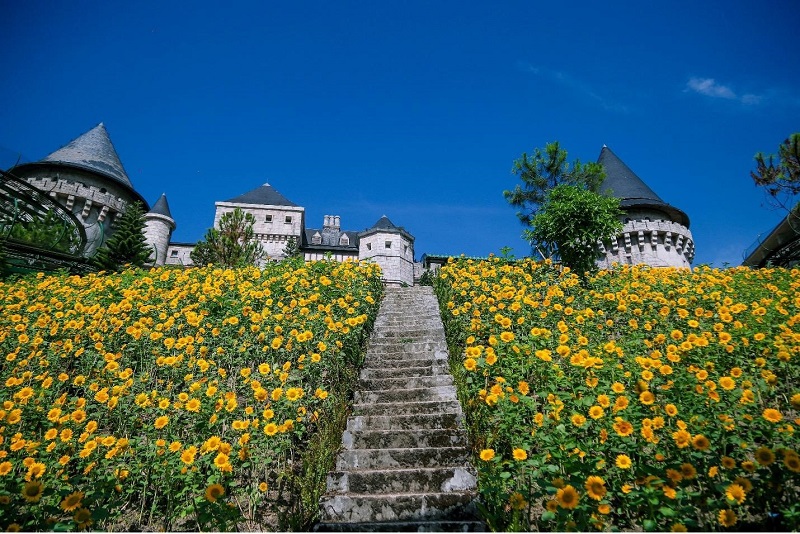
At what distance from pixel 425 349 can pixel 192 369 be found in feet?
11.1

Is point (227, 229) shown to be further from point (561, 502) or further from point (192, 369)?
point (561, 502)

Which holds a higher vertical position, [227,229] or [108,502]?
[227,229]

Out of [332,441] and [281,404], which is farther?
[332,441]

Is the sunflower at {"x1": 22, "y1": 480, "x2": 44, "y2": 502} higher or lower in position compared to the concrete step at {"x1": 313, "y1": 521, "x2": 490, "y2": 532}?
higher

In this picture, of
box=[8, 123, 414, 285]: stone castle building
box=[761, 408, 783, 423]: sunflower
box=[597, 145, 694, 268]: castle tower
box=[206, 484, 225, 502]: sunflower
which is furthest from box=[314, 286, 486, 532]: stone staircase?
box=[597, 145, 694, 268]: castle tower

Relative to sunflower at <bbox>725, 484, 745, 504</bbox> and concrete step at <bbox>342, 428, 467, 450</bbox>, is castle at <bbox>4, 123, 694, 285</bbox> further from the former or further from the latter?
sunflower at <bbox>725, 484, 745, 504</bbox>

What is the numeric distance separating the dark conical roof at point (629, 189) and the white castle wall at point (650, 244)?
839 millimetres

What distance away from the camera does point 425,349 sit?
620cm

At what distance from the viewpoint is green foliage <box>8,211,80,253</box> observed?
40.1 ft

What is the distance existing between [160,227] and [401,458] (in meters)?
38.6

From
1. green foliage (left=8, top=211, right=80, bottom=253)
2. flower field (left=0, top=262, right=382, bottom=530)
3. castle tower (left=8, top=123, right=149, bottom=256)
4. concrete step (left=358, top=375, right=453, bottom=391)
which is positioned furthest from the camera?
castle tower (left=8, top=123, right=149, bottom=256)

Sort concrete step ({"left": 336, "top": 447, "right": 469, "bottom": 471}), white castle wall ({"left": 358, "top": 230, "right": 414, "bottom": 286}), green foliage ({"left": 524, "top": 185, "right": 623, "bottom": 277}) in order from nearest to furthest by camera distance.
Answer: concrete step ({"left": 336, "top": 447, "right": 469, "bottom": 471})
green foliage ({"left": 524, "top": 185, "right": 623, "bottom": 277})
white castle wall ({"left": 358, "top": 230, "right": 414, "bottom": 286})

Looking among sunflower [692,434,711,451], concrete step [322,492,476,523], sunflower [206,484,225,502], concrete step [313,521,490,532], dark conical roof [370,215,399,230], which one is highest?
dark conical roof [370,215,399,230]

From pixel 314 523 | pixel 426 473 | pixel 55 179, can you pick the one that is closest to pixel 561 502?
pixel 426 473
